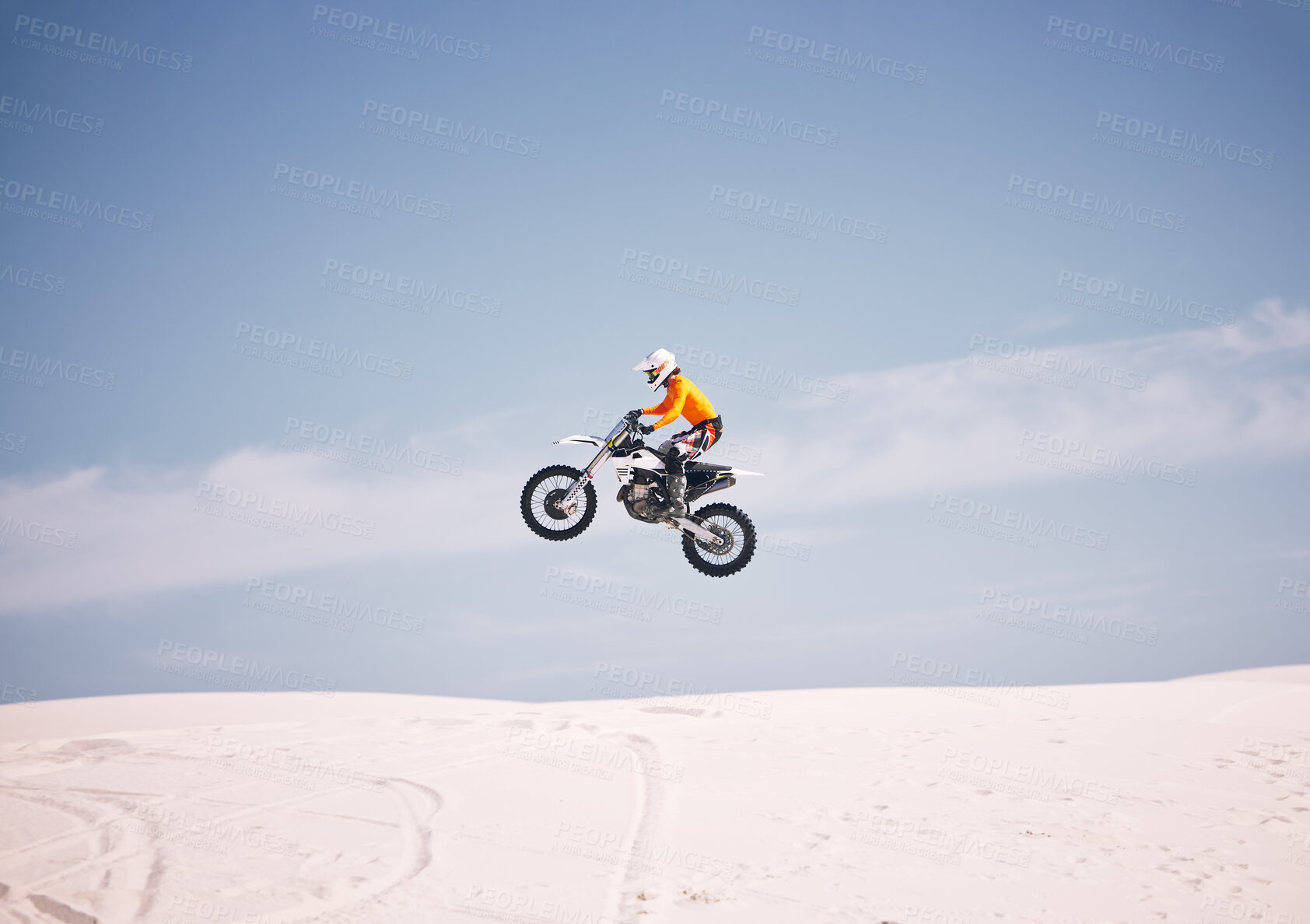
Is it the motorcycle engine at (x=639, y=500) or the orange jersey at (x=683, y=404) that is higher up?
the orange jersey at (x=683, y=404)

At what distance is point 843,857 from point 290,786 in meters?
10.2

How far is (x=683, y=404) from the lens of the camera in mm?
10172

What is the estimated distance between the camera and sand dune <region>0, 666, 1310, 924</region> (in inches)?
470

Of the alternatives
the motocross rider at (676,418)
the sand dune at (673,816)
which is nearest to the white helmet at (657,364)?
the motocross rider at (676,418)

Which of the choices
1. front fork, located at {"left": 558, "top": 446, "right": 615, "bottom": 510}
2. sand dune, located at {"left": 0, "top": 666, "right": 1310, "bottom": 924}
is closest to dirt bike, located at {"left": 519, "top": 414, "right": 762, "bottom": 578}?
front fork, located at {"left": 558, "top": 446, "right": 615, "bottom": 510}

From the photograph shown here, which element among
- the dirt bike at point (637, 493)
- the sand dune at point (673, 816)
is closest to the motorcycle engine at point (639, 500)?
the dirt bike at point (637, 493)

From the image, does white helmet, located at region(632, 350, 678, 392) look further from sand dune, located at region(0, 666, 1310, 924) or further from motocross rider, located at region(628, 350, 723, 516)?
sand dune, located at region(0, 666, 1310, 924)

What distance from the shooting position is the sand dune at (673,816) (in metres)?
11.9

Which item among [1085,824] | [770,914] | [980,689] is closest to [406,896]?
[770,914]

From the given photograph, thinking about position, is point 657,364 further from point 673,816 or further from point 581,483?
point 673,816

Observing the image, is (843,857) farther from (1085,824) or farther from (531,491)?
(531,491)

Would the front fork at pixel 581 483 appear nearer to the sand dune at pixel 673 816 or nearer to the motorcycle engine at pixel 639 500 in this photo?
the motorcycle engine at pixel 639 500

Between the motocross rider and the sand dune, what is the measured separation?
17.7 feet

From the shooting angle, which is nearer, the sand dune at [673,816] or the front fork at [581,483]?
the front fork at [581,483]
